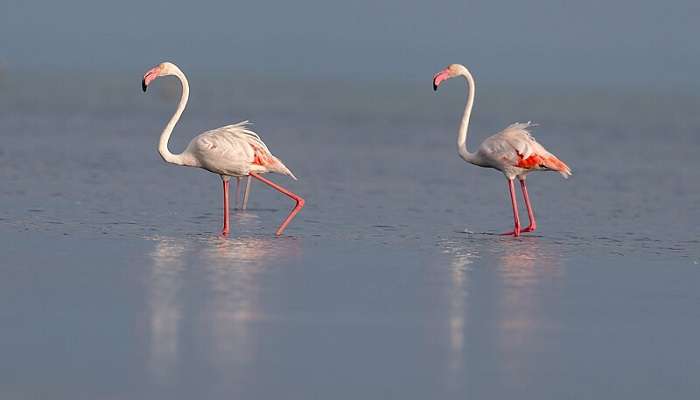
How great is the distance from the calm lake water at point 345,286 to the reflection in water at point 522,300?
22 mm

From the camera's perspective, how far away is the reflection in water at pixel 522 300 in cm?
686

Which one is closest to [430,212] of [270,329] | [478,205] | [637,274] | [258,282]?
[478,205]

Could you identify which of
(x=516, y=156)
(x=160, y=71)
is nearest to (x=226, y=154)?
(x=160, y=71)

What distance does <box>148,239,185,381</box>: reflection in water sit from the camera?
6551 millimetres

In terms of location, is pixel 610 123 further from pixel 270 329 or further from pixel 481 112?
pixel 270 329

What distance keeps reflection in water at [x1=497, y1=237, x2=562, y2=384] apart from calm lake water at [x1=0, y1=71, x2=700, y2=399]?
0.02 m

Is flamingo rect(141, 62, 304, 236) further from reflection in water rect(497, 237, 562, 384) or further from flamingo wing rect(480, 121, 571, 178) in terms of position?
reflection in water rect(497, 237, 562, 384)

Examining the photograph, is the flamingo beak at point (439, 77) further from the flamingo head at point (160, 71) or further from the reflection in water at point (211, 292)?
the reflection in water at point (211, 292)

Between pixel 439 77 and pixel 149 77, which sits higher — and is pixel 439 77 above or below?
above

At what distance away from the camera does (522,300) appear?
839 cm

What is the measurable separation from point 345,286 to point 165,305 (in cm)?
137

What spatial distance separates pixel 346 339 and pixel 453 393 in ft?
3.68

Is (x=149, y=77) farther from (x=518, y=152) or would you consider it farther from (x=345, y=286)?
(x=345, y=286)

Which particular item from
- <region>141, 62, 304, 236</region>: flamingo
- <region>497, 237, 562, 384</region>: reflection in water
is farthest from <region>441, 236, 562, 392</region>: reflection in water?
<region>141, 62, 304, 236</region>: flamingo
